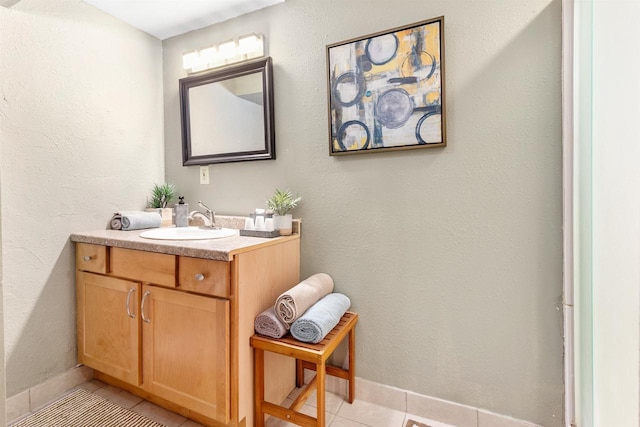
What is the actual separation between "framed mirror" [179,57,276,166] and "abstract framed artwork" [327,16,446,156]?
0.41m

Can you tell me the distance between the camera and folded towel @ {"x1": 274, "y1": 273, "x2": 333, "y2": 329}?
4.23 ft

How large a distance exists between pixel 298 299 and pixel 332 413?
64 cm

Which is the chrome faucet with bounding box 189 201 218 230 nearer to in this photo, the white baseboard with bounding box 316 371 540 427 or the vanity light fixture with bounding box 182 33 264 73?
the vanity light fixture with bounding box 182 33 264 73

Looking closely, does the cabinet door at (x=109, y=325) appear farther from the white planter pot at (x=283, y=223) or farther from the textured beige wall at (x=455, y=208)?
the textured beige wall at (x=455, y=208)

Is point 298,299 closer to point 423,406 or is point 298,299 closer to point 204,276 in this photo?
point 204,276

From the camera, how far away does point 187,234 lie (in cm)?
162

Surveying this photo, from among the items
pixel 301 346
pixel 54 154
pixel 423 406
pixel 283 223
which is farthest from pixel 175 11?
pixel 423 406

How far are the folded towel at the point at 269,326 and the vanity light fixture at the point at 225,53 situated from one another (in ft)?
4.68

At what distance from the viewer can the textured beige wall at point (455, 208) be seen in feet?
4.05

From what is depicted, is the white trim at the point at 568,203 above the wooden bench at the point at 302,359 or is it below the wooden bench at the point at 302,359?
above

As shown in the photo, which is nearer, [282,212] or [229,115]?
[282,212]

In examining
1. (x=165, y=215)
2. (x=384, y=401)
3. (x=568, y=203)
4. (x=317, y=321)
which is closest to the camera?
(x=568, y=203)

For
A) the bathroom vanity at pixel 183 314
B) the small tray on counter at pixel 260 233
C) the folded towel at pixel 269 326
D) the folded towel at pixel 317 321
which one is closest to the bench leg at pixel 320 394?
the folded towel at pixel 317 321

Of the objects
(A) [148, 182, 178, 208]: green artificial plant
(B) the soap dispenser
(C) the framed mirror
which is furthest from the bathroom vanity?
(C) the framed mirror
